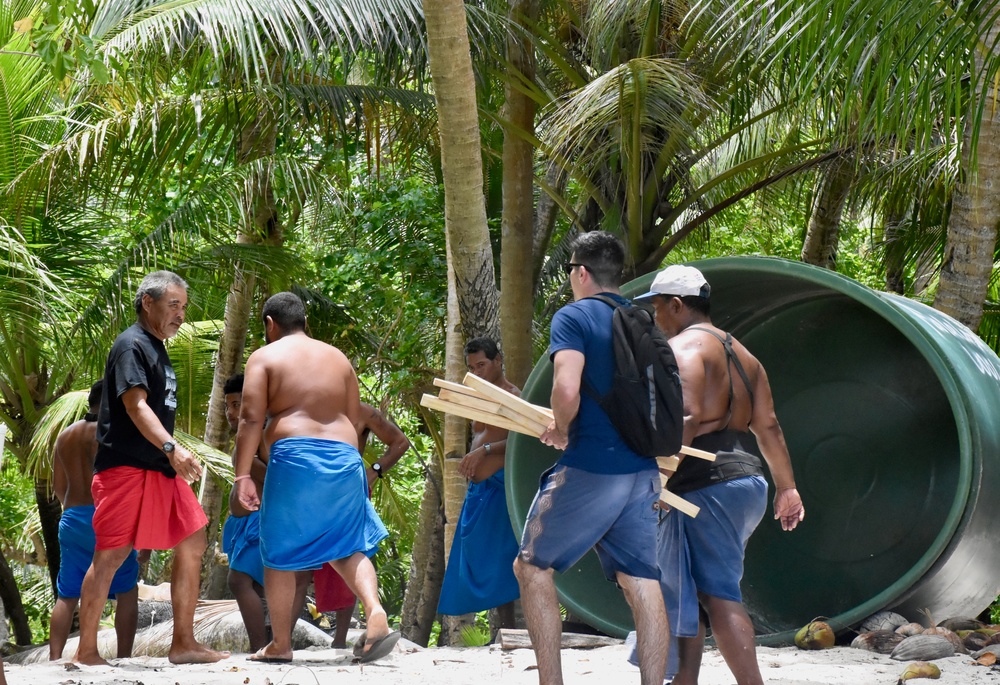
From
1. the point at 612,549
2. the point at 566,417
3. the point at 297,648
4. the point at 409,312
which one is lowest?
the point at 297,648

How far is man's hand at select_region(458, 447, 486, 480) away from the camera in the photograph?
707 centimetres

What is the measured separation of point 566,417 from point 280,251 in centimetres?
642

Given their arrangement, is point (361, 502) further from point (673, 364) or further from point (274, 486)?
point (673, 364)

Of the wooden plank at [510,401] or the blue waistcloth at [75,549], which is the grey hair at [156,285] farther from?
the wooden plank at [510,401]

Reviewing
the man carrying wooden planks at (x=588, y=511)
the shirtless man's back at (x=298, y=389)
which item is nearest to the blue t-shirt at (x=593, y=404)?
the man carrying wooden planks at (x=588, y=511)

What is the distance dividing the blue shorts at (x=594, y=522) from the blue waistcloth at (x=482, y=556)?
2757mm

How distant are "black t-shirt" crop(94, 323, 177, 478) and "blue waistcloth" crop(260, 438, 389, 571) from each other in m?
0.51

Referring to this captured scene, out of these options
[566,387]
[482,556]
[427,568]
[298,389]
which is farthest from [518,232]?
[427,568]

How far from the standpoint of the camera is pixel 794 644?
6145 millimetres

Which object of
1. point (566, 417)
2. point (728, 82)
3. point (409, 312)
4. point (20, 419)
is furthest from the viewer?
point (409, 312)

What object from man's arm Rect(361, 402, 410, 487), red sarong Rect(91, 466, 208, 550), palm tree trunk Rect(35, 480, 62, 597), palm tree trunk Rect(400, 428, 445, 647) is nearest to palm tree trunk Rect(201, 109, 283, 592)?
palm tree trunk Rect(35, 480, 62, 597)

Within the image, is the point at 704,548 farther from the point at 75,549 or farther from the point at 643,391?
the point at 75,549

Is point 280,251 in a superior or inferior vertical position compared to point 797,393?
superior

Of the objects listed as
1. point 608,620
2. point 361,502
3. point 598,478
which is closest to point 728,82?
point 608,620
